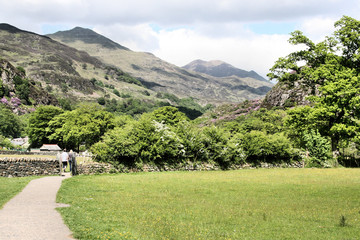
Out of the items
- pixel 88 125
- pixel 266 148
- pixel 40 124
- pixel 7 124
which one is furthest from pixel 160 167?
pixel 7 124

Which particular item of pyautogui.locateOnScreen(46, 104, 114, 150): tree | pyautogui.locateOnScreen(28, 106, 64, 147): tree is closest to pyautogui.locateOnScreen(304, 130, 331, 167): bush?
pyautogui.locateOnScreen(46, 104, 114, 150): tree

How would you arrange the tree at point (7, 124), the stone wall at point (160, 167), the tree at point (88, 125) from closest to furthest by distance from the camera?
the stone wall at point (160, 167)
the tree at point (88, 125)
the tree at point (7, 124)

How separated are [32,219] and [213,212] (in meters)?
7.14

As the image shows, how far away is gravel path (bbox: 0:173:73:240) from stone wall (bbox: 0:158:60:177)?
10675 mm

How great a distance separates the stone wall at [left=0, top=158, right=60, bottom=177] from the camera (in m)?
27.2

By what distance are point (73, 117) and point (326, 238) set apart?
270 ft

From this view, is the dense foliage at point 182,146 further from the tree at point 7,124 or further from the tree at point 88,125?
the tree at point 7,124

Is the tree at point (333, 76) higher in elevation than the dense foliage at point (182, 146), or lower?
higher

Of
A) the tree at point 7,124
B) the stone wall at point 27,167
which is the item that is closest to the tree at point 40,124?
the tree at point 7,124

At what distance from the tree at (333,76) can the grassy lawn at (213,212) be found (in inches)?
733

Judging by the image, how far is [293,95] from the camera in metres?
122

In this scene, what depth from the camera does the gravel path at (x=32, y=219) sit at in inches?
377

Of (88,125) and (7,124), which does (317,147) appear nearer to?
(88,125)

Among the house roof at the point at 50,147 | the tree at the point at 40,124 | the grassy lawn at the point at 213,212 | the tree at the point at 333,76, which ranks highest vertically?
the tree at the point at 333,76
